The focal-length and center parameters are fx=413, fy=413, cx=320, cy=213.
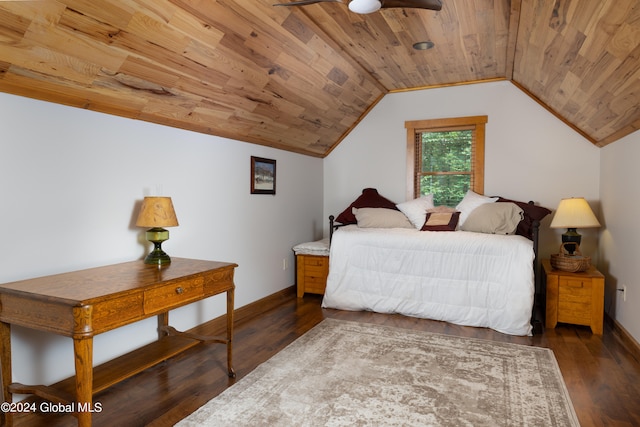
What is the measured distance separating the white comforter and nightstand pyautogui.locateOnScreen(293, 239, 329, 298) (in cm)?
35

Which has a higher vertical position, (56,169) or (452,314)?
(56,169)

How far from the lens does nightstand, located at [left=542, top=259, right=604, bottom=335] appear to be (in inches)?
141

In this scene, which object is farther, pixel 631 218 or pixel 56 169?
pixel 631 218

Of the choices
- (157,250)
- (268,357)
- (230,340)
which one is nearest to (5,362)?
(157,250)

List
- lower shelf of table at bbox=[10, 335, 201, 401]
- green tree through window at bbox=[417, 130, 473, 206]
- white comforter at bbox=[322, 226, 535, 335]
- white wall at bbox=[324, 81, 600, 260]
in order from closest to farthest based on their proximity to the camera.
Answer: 1. lower shelf of table at bbox=[10, 335, 201, 401]
2. white comforter at bbox=[322, 226, 535, 335]
3. white wall at bbox=[324, 81, 600, 260]
4. green tree through window at bbox=[417, 130, 473, 206]

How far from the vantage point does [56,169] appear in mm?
2369

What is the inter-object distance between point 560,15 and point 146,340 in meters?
3.38

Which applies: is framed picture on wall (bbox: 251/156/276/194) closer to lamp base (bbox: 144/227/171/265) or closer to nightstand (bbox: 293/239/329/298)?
nightstand (bbox: 293/239/329/298)

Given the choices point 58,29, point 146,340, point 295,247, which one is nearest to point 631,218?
point 295,247

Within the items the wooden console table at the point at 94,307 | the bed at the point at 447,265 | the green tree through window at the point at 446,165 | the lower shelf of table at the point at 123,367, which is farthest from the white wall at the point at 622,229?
the lower shelf of table at the point at 123,367

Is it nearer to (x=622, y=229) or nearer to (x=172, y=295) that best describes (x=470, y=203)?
(x=622, y=229)

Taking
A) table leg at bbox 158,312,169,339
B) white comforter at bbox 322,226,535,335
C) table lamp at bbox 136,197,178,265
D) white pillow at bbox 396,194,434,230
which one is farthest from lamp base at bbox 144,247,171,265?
white pillow at bbox 396,194,434,230

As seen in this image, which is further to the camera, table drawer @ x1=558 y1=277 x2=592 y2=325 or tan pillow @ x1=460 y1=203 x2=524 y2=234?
tan pillow @ x1=460 y1=203 x2=524 y2=234

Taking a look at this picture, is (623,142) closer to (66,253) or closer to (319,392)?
(319,392)
